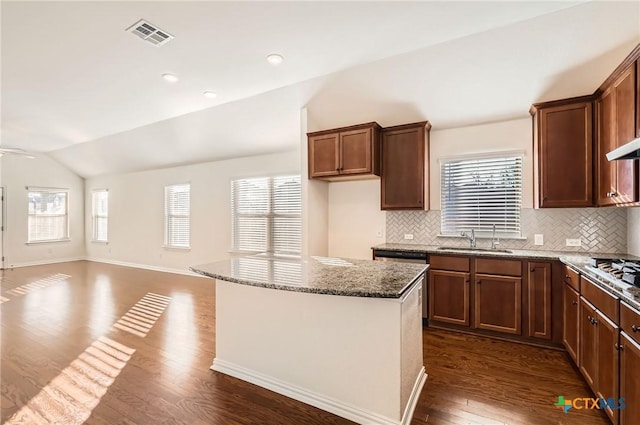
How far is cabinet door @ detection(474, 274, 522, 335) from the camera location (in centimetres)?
307

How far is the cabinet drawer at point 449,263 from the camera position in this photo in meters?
→ 3.30

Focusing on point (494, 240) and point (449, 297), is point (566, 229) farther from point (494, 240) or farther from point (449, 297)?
point (449, 297)

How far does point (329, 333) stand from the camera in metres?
2.04

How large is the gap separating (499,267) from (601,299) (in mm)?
1189

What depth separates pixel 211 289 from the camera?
5.35m

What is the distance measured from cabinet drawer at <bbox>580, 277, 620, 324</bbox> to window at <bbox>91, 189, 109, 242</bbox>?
10.1m

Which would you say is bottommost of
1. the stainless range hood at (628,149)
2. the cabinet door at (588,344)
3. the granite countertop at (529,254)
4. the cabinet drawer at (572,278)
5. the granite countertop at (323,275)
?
the cabinet door at (588,344)

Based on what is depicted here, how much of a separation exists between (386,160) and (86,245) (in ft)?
31.2

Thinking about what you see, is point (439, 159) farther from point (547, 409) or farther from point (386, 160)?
point (547, 409)

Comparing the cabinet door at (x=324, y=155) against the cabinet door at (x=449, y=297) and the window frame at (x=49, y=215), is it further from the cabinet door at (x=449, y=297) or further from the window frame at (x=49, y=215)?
the window frame at (x=49, y=215)

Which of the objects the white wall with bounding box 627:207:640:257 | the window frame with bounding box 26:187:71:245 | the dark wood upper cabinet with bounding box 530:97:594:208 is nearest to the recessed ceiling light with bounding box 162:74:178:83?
the dark wood upper cabinet with bounding box 530:97:594:208

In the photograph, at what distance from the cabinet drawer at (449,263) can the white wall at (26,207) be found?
9742 mm

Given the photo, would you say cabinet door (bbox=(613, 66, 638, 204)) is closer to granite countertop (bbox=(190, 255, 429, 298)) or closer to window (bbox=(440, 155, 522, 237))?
window (bbox=(440, 155, 522, 237))

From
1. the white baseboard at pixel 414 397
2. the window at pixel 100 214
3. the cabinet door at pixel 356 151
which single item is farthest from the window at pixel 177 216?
the white baseboard at pixel 414 397
